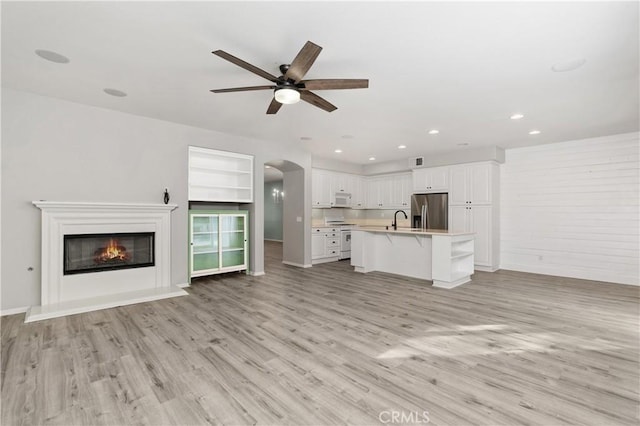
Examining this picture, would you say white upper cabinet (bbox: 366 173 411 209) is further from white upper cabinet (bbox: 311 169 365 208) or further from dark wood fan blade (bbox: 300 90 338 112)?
dark wood fan blade (bbox: 300 90 338 112)

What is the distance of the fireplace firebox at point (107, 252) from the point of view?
4051 mm

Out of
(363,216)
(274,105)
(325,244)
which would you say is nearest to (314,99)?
(274,105)

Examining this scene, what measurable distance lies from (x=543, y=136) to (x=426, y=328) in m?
4.80

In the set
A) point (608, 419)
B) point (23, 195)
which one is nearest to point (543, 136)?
point (608, 419)

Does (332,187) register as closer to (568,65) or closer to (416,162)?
(416,162)

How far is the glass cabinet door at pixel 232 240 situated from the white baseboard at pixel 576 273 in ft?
19.2

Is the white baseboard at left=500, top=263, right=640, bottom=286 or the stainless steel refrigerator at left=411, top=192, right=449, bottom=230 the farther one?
the stainless steel refrigerator at left=411, top=192, right=449, bottom=230

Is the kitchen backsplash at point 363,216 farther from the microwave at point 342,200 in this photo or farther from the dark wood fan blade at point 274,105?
the dark wood fan blade at point 274,105

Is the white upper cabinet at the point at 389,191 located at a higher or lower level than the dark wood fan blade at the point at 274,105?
lower

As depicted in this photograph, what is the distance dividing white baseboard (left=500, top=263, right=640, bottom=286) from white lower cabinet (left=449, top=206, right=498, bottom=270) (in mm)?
483

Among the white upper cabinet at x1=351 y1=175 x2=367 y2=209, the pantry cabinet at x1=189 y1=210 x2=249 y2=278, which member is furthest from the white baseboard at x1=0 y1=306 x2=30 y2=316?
the white upper cabinet at x1=351 y1=175 x2=367 y2=209

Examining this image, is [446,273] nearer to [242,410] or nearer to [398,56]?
[398,56]

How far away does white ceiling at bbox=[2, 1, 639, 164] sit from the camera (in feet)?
7.32

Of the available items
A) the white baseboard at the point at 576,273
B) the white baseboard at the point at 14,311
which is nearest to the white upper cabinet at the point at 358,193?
the white baseboard at the point at 576,273
